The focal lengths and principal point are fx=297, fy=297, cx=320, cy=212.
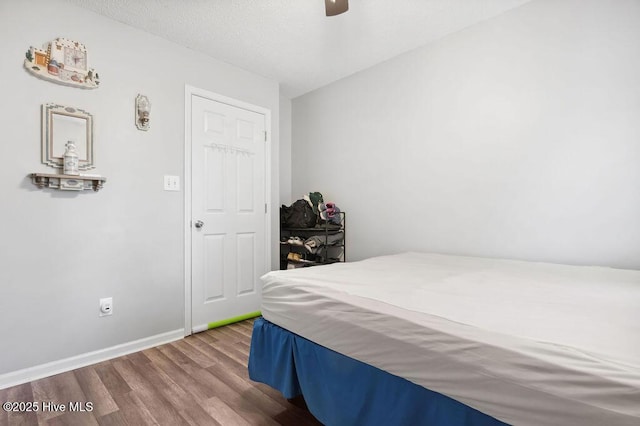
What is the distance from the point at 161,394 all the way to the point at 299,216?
6.55ft

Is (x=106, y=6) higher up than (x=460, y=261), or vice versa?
(x=106, y=6)

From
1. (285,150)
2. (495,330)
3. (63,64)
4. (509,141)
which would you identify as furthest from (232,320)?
(509,141)

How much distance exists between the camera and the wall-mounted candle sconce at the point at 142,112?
2293 mm

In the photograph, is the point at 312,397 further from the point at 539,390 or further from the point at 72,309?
the point at 72,309

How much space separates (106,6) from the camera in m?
2.06

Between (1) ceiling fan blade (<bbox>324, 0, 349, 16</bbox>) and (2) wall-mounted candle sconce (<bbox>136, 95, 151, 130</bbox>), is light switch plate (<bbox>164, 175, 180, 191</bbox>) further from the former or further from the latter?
(1) ceiling fan blade (<bbox>324, 0, 349, 16</bbox>)

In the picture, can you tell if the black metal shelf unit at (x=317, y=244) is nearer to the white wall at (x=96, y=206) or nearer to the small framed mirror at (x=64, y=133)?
the white wall at (x=96, y=206)

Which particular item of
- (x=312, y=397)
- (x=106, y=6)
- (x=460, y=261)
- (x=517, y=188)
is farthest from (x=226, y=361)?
(x=106, y=6)

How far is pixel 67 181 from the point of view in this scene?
1.93 metres

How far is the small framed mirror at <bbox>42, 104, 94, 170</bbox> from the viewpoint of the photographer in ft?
6.25

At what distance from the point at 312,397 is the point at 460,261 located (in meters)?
1.39

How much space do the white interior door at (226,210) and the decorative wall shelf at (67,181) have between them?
2.27 feet

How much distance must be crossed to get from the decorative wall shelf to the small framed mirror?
0.34 feet

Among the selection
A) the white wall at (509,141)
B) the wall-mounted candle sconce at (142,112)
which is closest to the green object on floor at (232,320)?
the white wall at (509,141)
